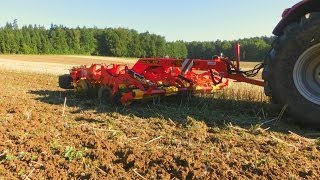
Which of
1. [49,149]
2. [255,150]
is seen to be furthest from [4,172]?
[255,150]

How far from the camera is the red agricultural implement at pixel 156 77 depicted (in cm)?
698

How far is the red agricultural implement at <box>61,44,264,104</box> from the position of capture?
22.9ft

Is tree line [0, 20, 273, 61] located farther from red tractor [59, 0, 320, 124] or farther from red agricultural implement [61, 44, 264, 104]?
red tractor [59, 0, 320, 124]

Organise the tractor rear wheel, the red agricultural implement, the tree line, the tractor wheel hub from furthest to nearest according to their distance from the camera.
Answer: the tree line → the red agricultural implement → the tractor wheel hub → the tractor rear wheel

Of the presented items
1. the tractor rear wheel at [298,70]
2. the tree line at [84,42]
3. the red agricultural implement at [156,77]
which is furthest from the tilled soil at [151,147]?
the tree line at [84,42]

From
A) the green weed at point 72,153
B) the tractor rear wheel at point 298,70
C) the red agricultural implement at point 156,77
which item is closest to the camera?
the green weed at point 72,153

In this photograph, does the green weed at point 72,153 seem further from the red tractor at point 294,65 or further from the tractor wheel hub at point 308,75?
the tractor wheel hub at point 308,75

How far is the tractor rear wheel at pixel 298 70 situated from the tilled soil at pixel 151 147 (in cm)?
32

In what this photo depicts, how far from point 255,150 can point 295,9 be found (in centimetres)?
203

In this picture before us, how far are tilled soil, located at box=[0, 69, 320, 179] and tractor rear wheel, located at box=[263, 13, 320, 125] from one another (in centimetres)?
32

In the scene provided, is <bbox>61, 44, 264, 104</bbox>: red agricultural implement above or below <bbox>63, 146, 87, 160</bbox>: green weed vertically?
above

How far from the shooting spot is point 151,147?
4.61m

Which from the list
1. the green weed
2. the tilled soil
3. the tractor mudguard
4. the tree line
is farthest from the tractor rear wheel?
the tree line

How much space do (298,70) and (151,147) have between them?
210 cm
